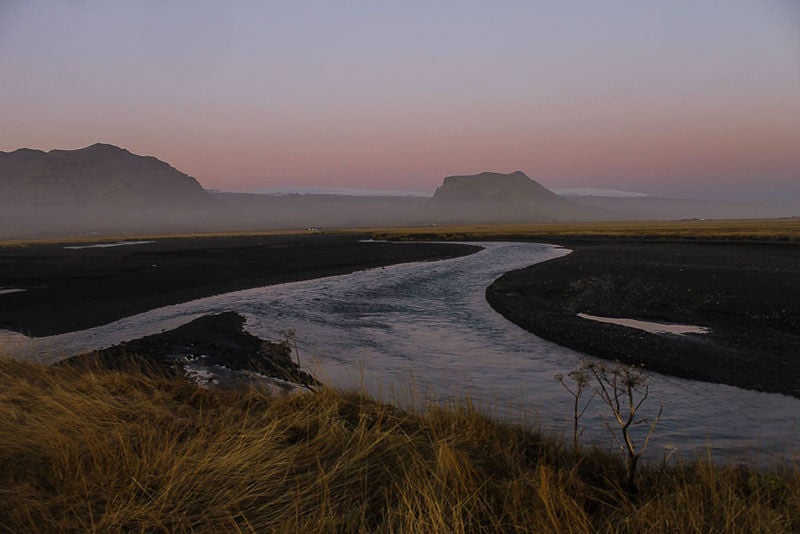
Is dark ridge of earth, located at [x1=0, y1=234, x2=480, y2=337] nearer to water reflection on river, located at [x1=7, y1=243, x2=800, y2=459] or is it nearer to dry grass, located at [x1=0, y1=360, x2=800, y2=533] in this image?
water reflection on river, located at [x1=7, y1=243, x2=800, y2=459]

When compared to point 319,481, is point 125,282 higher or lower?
lower

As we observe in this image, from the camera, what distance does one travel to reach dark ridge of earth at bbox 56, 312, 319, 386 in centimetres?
1057

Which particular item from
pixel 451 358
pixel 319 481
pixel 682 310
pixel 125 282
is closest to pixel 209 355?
pixel 451 358

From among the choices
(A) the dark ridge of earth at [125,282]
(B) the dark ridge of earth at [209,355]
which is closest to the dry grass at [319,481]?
(B) the dark ridge of earth at [209,355]

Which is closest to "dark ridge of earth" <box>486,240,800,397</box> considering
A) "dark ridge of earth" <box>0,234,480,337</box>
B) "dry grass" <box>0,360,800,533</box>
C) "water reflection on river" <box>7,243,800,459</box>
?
"water reflection on river" <box>7,243,800,459</box>

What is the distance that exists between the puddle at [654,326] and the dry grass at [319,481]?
33.2 ft

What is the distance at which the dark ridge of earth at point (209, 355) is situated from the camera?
10.6 m

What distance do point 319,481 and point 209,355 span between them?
33.8ft

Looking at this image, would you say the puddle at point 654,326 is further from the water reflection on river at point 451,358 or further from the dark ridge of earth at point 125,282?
the dark ridge of earth at point 125,282

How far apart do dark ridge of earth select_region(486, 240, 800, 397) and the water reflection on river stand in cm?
104

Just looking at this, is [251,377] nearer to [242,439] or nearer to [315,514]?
[242,439]

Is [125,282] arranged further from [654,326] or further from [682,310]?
[682,310]

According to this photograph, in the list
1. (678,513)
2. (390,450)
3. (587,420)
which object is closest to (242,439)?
(390,450)

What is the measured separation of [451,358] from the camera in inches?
473
